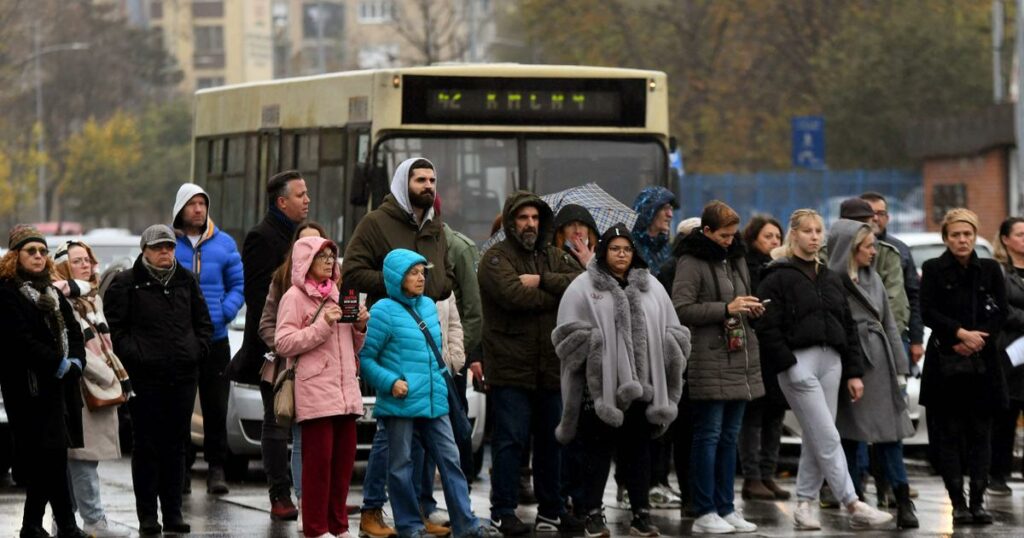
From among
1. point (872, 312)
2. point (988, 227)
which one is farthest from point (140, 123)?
point (872, 312)

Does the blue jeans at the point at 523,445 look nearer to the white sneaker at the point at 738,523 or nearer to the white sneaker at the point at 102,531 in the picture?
the white sneaker at the point at 738,523

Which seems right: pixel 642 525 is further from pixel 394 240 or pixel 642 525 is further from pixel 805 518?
pixel 394 240

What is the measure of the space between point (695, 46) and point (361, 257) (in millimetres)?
44333

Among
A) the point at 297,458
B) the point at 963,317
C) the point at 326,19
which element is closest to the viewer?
the point at 297,458

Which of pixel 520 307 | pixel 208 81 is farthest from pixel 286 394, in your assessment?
pixel 208 81

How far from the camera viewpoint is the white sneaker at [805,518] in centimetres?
1202

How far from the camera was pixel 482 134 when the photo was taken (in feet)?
55.0

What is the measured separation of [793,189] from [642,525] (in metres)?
27.9

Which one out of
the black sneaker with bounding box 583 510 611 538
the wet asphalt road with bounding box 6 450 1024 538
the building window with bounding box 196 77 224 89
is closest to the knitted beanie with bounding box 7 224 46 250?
the wet asphalt road with bounding box 6 450 1024 538

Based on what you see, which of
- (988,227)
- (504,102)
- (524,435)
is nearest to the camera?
(524,435)

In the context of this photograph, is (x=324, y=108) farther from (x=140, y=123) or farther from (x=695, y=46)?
(x=140, y=123)

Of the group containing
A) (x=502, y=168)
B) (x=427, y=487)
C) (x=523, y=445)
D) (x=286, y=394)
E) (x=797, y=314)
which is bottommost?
(x=427, y=487)

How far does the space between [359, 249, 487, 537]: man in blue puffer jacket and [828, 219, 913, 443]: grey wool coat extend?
2510mm

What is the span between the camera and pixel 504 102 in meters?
16.9
